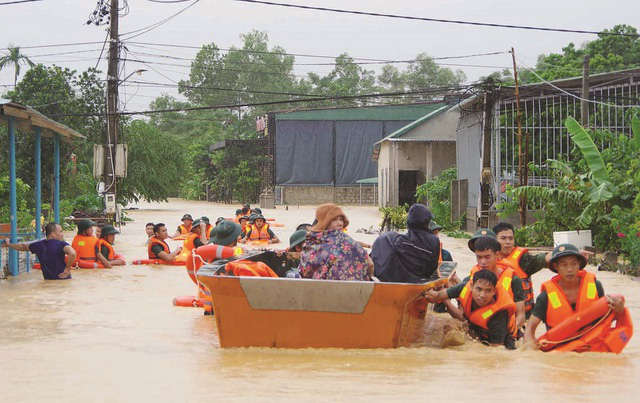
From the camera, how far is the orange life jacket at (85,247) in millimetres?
16031

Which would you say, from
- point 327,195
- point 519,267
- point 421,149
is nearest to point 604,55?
point 421,149

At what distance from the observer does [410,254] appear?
8.37m

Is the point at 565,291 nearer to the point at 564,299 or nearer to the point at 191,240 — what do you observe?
the point at 564,299

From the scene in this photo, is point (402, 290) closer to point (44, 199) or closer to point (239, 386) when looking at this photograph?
point (239, 386)

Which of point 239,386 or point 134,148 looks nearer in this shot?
point 239,386

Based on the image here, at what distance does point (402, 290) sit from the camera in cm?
752

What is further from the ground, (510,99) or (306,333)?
(510,99)

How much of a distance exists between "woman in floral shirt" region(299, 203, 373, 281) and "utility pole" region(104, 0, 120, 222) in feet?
66.0

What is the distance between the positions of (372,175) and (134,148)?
57.8 feet

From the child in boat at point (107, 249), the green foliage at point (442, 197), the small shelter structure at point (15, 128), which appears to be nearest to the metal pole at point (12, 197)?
the small shelter structure at point (15, 128)

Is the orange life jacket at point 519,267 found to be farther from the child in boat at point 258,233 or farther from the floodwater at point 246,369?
the child in boat at point 258,233

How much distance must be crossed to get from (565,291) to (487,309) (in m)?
0.77

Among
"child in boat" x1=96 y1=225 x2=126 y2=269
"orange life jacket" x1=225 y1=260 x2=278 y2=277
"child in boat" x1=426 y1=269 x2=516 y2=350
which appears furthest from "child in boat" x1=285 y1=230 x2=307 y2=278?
"child in boat" x1=96 y1=225 x2=126 y2=269

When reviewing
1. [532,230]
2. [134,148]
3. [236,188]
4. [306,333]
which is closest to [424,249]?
[306,333]
